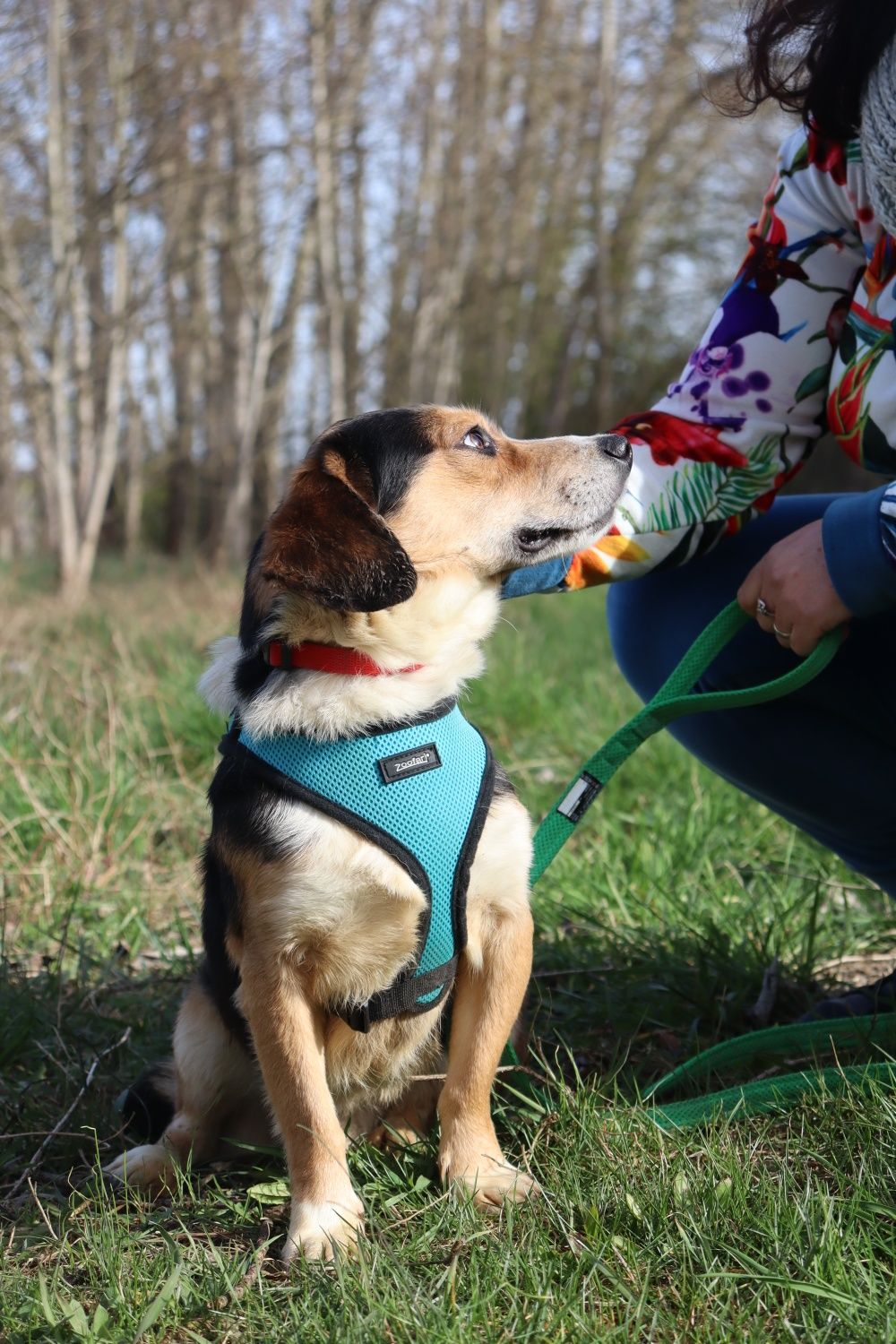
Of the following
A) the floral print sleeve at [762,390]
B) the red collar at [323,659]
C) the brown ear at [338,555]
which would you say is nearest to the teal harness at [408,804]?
the red collar at [323,659]

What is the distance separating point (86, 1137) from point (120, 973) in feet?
2.29

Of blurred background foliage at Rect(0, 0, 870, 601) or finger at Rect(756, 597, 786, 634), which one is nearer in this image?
finger at Rect(756, 597, 786, 634)

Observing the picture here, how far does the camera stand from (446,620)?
211 centimetres

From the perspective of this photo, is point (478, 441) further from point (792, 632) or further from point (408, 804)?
point (408, 804)

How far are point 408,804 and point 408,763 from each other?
70 mm

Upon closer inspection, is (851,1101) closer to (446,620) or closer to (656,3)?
(446,620)

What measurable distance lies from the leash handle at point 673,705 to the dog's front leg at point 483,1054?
160 millimetres

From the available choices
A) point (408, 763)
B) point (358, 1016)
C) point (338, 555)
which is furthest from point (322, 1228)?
point (338, 555)

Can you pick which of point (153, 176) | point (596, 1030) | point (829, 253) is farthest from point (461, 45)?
point (596, 1030)

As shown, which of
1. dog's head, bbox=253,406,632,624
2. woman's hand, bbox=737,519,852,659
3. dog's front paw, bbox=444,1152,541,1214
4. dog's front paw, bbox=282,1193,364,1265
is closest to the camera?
dog's front paw, bbox=282,1193,364,1265

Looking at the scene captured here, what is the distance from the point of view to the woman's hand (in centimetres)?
205

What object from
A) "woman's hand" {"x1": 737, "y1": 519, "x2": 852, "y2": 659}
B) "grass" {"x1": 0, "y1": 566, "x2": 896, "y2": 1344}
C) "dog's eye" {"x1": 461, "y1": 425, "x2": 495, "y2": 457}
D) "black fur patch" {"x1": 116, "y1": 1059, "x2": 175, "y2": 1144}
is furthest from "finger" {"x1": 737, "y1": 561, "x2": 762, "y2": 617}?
"black fur patch" {"x1": 116, "y1": 1059, "x2": 175, "y2": 1144}

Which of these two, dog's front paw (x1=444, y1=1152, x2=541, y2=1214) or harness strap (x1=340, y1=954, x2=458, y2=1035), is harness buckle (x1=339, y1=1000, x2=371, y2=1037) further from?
dog's front paw (x1=444, y1=1152, x2=541, y2=1214)

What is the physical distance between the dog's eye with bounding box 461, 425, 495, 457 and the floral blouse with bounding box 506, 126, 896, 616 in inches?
10.5
